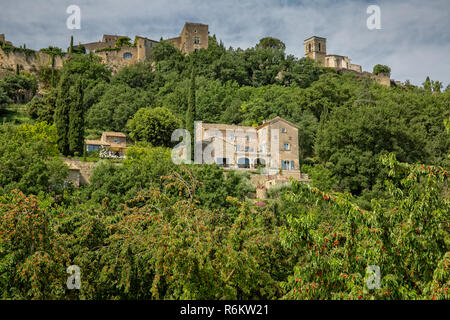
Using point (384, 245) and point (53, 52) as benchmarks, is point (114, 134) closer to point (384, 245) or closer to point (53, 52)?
point (53, 52)

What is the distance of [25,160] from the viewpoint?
91.9 feet

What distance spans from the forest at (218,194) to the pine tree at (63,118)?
0.36 feet

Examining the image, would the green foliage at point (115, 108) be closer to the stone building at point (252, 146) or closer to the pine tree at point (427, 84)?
the stone building at point (252, 146)

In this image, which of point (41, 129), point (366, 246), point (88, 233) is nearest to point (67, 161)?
point (41, 129)

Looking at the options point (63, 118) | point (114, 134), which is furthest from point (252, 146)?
point (63, 118)

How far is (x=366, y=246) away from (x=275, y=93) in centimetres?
4635

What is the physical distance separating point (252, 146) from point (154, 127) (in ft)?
35.1

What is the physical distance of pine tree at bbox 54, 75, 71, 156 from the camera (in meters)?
35.9

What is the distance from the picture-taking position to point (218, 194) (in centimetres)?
2922

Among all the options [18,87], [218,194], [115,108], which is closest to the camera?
[218,194]

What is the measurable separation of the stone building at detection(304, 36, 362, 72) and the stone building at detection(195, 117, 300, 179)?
52.3 m

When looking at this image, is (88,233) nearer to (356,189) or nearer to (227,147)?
(356,189)

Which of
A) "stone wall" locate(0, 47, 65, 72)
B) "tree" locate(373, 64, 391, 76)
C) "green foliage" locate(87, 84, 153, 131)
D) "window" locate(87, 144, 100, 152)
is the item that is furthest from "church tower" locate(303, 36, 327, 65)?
"window" locate(87, 144, 100, 152)

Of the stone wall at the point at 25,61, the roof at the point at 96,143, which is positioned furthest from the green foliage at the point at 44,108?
the stone wall at the point at 25,61
